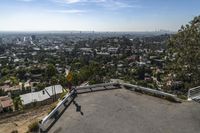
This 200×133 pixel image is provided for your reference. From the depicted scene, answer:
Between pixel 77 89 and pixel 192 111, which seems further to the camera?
pixel 77 89

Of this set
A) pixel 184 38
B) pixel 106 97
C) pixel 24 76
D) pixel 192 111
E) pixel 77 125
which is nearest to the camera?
pixel 77 125

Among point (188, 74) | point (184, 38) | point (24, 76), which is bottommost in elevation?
point (24, 76)

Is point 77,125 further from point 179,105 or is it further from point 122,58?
point 122,58

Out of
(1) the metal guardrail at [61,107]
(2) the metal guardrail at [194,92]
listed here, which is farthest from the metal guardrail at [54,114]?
(2) the metal guardrail at [194,92]

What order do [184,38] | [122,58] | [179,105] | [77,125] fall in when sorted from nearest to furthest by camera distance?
[77,125]
[179,105]
[184,38]
[122,58]

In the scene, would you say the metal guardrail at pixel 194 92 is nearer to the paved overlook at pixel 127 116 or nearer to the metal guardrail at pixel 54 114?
the paved overlook at pixel 127 116

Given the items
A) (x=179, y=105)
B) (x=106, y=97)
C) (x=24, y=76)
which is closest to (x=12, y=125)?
(x=106, y=97)

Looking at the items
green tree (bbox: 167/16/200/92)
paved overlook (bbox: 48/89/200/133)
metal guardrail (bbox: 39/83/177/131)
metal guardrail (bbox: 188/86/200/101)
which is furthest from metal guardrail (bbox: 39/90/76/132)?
green tree (bbox: 167/16/200/92)
